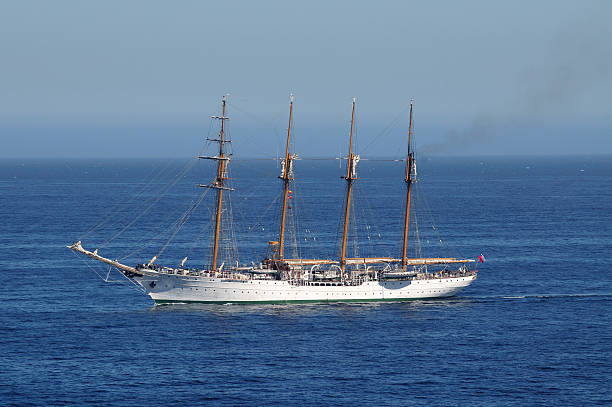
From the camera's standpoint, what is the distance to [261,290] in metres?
96.1

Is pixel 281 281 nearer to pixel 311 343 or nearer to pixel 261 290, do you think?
pixel 261 290

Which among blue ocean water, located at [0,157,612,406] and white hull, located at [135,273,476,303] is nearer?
blue ocean water, located at [0,157,612,406]

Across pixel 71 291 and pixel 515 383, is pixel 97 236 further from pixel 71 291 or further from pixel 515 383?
pixel 515 383

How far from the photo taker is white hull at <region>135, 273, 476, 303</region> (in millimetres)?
95438

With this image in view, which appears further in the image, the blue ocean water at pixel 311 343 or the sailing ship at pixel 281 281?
the sailing ship at pixel 281 281

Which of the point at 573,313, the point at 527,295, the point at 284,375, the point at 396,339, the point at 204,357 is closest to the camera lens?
the point at 284,375

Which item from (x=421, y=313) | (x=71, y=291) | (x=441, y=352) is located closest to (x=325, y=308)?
(x=421, y=313)

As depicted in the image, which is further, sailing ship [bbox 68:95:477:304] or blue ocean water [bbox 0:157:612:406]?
sailing ship [bbox 68:95:477:304]

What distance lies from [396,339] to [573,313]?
21.2m

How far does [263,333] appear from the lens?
8419 centimetres

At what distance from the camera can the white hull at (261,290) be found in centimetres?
9544

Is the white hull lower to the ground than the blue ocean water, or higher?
higher

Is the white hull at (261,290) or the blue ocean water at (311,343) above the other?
the white hull at (261,290)

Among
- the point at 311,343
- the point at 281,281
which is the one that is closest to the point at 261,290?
the point at 281,281
